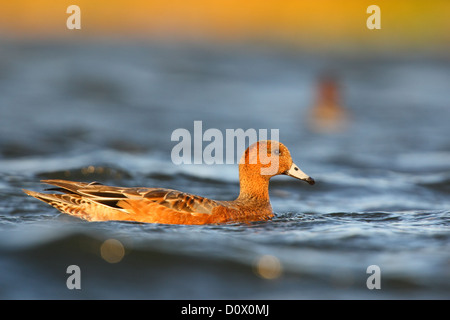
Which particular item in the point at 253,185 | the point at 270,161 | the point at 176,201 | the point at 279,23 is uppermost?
the point at 279,23

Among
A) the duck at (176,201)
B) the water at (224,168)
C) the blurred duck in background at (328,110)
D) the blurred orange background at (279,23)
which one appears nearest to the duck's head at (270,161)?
the duck at (176,201)

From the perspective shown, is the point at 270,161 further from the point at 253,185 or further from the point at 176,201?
the point at 176,201

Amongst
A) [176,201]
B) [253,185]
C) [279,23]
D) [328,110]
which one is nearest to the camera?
[176,201]

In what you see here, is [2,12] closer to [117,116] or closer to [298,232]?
[117,116]

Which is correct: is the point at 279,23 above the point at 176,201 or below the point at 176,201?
above

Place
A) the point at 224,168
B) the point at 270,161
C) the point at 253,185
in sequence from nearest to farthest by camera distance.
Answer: the point at 270,161
the point at 253,185
the point at 224,168

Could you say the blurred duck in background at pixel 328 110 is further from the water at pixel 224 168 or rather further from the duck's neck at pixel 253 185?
the duck's neck at pixel 253 185

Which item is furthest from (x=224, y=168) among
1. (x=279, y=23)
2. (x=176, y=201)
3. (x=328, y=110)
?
(x=279, y=23)
